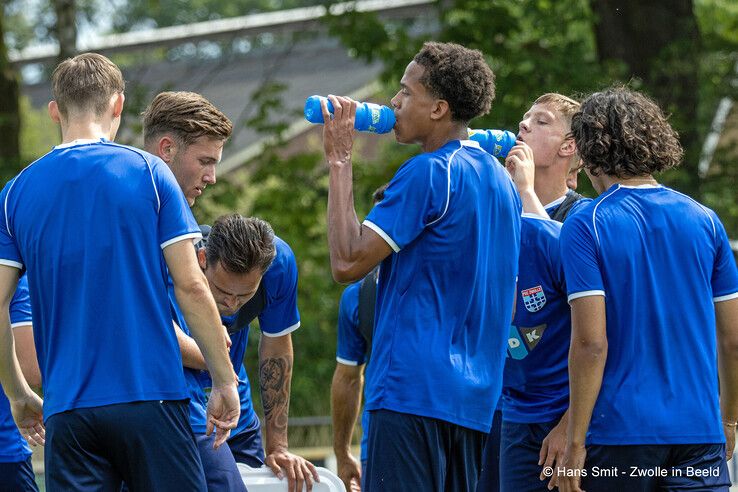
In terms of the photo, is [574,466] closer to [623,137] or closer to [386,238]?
[386,238]

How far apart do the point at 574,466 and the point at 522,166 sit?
Answer: 124cm

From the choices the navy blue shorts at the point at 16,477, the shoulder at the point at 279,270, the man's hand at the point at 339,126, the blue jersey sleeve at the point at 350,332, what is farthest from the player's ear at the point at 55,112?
the blue jersey sleeve at the point at 350,332

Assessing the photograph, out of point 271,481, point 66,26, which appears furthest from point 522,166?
point 66,26

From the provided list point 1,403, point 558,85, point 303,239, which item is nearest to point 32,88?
point 303,239

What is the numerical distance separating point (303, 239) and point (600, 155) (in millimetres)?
8140

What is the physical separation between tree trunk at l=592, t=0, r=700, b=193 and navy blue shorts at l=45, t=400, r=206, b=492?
23.8 feet

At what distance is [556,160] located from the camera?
15.6ft

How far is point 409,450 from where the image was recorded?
12.0 feet

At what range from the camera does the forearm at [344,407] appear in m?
5.59

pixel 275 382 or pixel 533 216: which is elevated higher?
pixel 533 216

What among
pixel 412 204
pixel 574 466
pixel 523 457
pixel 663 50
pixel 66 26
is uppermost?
pixel 66 26

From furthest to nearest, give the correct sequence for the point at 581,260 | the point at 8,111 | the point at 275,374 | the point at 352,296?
the point at 8,111 → the point at 352,296 → the point at 275,374 → the point at 581,260

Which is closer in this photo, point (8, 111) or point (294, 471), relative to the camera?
point (294, 471)

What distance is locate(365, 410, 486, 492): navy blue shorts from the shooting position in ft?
12.0
